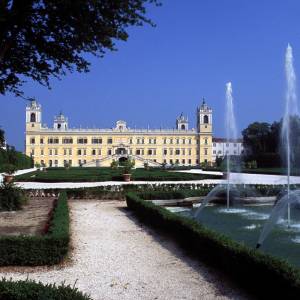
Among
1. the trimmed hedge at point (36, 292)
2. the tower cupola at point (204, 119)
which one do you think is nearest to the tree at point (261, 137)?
the tower cupola at point (204, 119)

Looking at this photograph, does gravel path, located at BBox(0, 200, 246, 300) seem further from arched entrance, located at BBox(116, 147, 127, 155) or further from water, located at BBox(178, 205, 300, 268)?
arched entrance, located at BBox(116, 147, 127, 155)

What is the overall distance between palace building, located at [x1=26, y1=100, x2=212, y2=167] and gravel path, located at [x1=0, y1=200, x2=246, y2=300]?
7994cm

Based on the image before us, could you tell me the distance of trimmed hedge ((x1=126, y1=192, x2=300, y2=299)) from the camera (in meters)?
4.24

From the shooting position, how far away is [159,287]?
4977 mm

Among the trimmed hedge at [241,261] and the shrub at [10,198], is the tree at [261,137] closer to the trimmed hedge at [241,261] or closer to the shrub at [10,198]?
the shrub at [10,198]

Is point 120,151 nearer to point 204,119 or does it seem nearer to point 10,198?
point 204,119

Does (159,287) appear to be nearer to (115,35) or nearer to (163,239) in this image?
(163,239)

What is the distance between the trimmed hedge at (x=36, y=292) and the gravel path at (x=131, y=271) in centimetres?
101

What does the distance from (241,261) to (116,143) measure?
84.5 meters

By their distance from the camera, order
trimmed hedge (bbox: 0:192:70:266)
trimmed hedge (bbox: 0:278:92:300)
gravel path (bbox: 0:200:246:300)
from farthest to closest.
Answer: trimmed hedge (bbox: 0:192:70:266) → gravel path (bbox: 0:200:246:300) → trimmed hedge (bbox: 0:278:92:300)

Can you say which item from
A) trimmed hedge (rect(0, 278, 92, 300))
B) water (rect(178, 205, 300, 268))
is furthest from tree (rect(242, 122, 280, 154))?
trimmed hedge (rect(0, 278, 92, 300))

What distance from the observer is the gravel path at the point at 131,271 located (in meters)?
4.83

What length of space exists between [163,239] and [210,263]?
76.2 inches

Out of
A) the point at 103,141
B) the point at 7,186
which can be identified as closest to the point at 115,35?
the point at 7,186
